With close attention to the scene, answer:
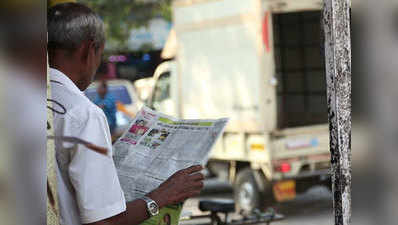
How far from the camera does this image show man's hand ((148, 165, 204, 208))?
1.95 m

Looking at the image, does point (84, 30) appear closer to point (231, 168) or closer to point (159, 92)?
point (231, 168)

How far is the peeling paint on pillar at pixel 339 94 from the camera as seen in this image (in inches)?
71.6

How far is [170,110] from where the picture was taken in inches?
388

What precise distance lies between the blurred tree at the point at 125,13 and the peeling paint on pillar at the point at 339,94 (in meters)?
14.5

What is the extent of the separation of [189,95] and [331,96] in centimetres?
750

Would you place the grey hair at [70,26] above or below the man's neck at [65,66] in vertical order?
above

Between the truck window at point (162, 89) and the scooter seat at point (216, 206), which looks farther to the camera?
the truck window at point (162, 89)

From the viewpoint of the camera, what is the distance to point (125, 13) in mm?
16672

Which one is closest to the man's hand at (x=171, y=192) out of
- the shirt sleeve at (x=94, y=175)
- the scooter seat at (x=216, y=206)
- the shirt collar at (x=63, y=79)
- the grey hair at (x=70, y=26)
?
the shirt sleeve at (x=94, y=175)

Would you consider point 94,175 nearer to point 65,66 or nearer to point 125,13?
point 65,66

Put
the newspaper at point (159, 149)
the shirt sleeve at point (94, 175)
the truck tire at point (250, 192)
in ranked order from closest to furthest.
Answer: the shirt sleeve at point (94, 175) → the newspaper at point (159, 149) → the truck tire at point (250, 192)

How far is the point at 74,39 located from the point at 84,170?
41cm

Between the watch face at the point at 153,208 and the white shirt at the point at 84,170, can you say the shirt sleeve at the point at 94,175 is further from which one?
the watch face at the point at 153,208

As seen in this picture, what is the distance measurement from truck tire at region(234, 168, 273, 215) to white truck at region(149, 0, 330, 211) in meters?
0.01
